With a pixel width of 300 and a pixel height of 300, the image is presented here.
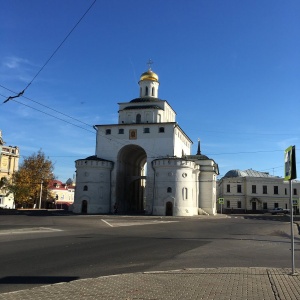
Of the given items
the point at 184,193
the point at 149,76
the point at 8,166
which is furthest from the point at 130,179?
the point at 8,166

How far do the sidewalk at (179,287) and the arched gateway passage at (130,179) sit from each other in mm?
46742

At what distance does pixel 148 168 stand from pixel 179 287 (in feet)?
150

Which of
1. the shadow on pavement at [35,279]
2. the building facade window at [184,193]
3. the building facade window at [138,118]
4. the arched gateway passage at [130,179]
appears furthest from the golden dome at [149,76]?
the shadow on pavement at [35,279]

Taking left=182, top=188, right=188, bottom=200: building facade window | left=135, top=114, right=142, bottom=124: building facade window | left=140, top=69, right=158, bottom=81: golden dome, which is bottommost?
left=182, top=188, right=188, bottom=200: building facade window

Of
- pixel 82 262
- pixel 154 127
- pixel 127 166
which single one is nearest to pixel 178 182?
pixel 154 127

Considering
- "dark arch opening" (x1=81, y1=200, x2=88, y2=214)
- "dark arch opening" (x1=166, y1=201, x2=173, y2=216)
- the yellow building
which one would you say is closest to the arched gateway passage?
"dark arch opening" (x1=81, y1=200, x2=88, y2=214)

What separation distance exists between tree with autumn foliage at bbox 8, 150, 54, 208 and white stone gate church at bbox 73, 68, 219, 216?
11.6m

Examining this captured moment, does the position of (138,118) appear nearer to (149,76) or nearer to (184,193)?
(149,76)

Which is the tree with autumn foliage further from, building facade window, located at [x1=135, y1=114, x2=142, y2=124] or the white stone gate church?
building facade window, located at [x1=135, y1=114, x2=142, y2=124]

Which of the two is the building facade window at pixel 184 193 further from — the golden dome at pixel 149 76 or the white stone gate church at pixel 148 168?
the golden dome at pixel 149 76

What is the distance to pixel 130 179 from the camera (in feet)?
196

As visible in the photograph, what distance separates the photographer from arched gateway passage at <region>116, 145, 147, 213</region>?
183 ft

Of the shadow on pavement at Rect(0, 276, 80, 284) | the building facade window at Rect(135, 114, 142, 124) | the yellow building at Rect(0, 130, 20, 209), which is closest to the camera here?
the shadow on pavement at Rect(0, 276, 80, 284)

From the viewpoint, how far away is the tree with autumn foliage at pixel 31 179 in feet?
192
